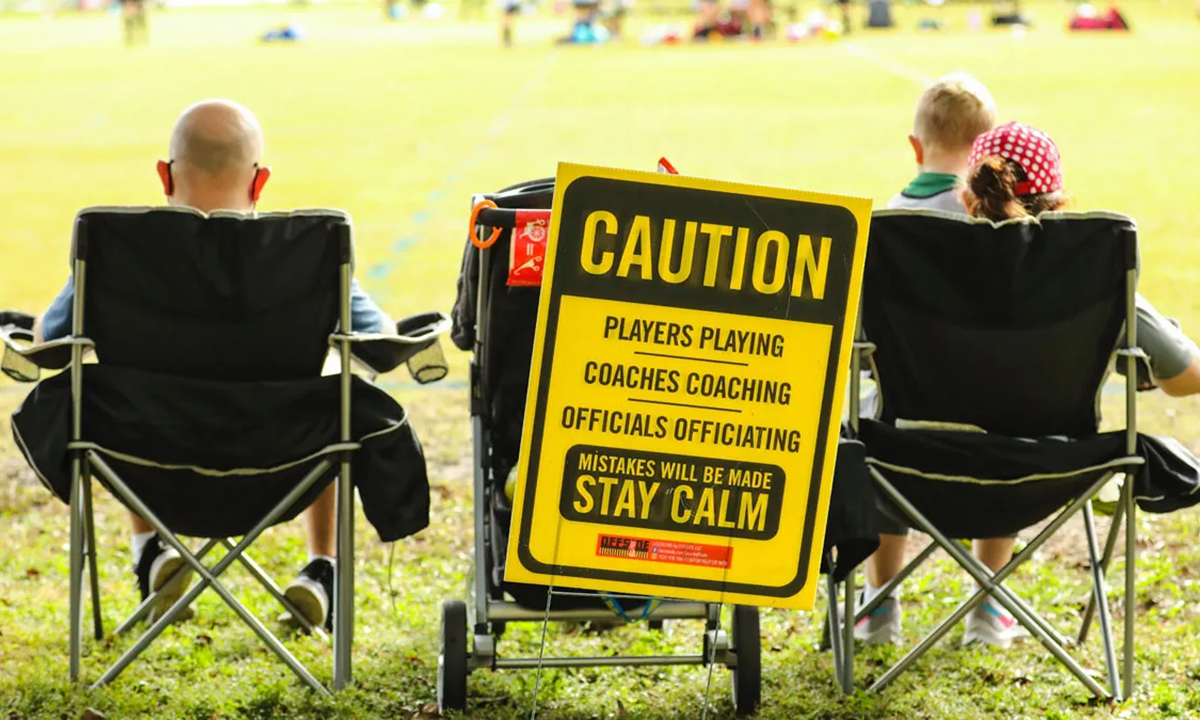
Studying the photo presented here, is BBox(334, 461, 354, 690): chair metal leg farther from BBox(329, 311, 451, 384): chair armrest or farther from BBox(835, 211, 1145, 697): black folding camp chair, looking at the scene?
BBox(835, 211, 1145, 697): black folding camp chair

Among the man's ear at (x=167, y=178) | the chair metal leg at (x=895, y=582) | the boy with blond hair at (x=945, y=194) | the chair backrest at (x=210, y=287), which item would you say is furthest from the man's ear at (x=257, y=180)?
the chair metal leg at (x=895, y=582)

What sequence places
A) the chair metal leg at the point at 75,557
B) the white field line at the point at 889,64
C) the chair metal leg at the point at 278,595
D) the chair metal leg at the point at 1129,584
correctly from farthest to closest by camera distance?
the white field line at the point at 889,64
the chair metal leg at the point at 278,595
the chair metal leg at the point at 1129,584
the chair metal leg at the point at 75,557

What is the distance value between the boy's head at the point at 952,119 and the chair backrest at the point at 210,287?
6.00 ft

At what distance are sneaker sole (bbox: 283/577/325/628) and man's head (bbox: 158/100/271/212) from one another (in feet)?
3.74

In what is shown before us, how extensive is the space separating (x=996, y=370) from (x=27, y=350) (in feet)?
8.08

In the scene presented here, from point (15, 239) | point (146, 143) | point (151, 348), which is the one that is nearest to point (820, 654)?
point (151, 348)

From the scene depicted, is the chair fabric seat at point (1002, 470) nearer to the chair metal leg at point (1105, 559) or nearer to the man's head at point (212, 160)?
the chair metal leg at point (1105, 559)

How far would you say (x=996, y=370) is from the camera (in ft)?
13.1

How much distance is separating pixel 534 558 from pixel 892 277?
1223mm

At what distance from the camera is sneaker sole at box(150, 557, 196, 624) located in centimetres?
425

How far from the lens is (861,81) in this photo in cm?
3000

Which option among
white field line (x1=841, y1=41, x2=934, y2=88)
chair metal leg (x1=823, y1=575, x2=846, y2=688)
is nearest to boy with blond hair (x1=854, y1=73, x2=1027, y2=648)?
chair metal leg (x1=823, y1=575, x2=846, y2=688)

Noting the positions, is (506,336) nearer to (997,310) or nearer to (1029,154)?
(997,310)

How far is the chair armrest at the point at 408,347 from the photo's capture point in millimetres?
4035
